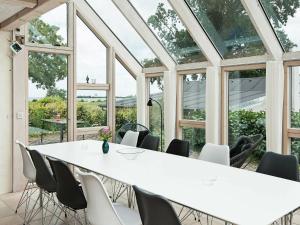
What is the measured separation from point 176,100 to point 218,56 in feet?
4.15

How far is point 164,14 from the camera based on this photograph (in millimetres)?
5281

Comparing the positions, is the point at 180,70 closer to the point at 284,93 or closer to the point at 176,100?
the point at 176,100

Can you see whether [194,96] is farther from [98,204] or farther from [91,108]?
[98,204]

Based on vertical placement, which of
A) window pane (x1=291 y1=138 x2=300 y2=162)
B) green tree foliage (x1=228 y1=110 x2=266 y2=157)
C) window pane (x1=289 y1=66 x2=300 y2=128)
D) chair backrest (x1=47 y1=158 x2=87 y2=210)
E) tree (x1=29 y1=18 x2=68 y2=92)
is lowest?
chair backrest (x1=47 y1=158 x2=87 y2=210)

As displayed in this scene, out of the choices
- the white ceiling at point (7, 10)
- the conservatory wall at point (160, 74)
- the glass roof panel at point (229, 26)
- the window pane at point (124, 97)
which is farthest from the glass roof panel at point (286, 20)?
the window pane at point (124, 97)

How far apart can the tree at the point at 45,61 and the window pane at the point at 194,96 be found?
7.52 feet

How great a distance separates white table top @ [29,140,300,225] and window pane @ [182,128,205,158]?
209cm

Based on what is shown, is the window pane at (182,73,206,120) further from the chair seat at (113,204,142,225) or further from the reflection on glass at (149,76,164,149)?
the chair seat at (113,204,142,225)

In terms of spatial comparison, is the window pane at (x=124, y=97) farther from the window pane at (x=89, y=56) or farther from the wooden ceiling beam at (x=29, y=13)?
the wooden ceiling beam at (x=29, y=13)

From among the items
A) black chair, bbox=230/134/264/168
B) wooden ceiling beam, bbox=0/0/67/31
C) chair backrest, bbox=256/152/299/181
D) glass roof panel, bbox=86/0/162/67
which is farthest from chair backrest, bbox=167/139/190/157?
glass roof panel, bbox=86/0/162/67

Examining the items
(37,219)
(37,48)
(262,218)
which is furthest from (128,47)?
(262,218)

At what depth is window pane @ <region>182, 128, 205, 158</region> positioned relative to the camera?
5.67m

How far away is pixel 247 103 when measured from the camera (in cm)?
500

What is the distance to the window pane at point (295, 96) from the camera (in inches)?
174
